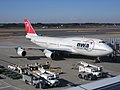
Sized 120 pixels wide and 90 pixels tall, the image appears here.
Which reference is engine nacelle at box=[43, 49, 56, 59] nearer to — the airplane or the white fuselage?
the airplane

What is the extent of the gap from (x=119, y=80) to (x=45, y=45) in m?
33.2

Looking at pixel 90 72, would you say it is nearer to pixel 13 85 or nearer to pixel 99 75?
pixel 99 75

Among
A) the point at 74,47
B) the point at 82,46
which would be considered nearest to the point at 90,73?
the point at 82,46

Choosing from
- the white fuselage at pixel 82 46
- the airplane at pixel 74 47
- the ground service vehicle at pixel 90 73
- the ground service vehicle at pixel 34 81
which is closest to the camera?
the ground service vehicle at pixel 34 81

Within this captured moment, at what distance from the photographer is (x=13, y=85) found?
65.3 ft

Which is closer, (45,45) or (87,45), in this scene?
(87,45)

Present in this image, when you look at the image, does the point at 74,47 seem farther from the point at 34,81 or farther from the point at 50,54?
the point at 34,81

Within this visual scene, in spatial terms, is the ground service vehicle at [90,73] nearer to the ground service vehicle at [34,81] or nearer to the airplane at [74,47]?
the ground service vehicle at [34,81]

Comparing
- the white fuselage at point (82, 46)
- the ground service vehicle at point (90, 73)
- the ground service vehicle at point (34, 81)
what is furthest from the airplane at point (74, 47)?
the ground service vehicle at point (34, 81)

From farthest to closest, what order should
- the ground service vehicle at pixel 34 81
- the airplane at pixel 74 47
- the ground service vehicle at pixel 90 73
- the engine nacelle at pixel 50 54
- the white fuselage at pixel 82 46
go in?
the engine nacelle at pixel 50 54 → the airplane at pixel 74 47 → the white fuselage at pixel 82 46 → the ground service vehicle at pixel 90 73 → the ground service vehicle at pixel 34 81

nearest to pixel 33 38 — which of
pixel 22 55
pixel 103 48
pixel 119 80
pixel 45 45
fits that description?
pixel 45 45

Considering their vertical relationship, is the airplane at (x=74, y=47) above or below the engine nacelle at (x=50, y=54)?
above

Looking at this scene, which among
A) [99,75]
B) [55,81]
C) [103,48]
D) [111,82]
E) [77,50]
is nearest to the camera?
[111,82]

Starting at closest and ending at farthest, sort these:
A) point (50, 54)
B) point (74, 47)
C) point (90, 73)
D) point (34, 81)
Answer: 1. point (34, 81)
2. point (90, 73)
3. point (50, 54)
4. point (74, 47)
